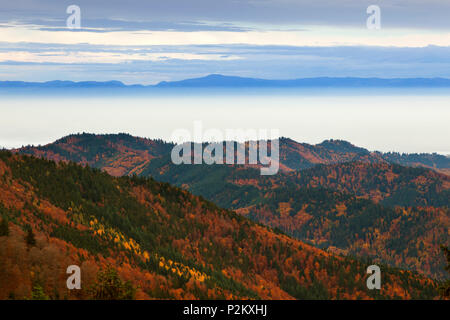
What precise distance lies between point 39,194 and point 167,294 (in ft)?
149

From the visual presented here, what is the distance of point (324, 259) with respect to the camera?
463ft

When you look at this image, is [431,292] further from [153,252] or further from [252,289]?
[153,252]

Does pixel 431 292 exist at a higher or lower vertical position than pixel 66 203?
lower

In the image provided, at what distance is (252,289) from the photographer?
113 meters

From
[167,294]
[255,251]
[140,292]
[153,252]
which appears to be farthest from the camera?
[255,251]

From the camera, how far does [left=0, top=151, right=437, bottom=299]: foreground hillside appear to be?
198 ft

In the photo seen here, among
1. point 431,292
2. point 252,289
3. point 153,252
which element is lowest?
point 431,292

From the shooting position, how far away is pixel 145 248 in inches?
4163

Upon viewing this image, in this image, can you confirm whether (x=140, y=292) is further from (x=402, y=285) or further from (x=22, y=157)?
(x=402, y=285)

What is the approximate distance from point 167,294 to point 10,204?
32.9m

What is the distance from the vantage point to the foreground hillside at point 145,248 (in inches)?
2381
